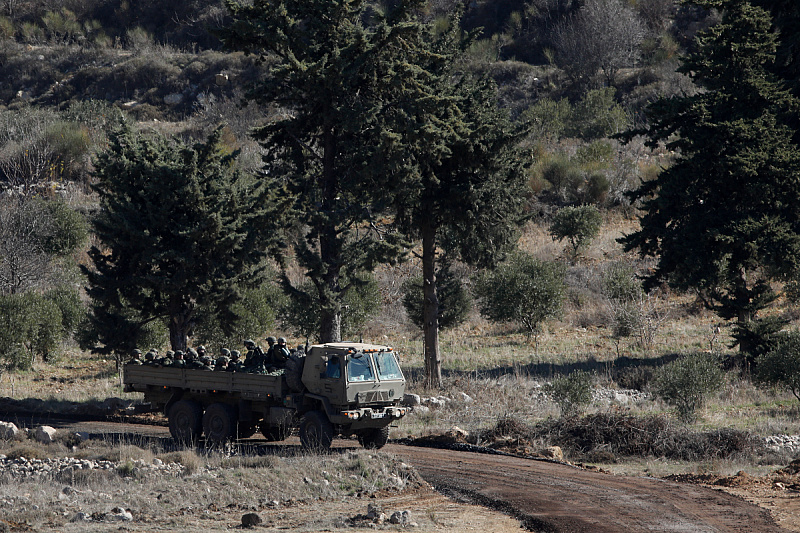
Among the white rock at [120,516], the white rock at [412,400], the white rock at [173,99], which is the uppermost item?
the white rock at [173,99]

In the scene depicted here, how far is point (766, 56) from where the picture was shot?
26.9m

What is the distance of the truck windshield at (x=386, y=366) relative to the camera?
1622 centimetres

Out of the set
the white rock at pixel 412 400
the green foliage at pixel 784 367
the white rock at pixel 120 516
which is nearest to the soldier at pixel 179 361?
the white rock at pixel 412 400

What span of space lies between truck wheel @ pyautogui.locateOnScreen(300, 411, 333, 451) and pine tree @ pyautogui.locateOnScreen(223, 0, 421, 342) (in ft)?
20.0

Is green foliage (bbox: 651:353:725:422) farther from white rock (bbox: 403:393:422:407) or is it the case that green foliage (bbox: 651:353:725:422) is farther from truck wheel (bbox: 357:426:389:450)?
truck wheel (bbox: 357:426:389:450)

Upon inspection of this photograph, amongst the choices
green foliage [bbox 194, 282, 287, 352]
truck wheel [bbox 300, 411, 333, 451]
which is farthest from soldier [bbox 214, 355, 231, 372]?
green foliage [bbox 194, 282, 287, 352]

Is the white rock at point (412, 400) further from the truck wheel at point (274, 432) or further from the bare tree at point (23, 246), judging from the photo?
the bare tree at point (23, 246)

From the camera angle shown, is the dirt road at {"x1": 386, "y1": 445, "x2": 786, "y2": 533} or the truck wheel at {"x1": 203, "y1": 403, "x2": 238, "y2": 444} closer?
the dirt road at {"x1": 386, "y1": 445, "x2": 786, "y2": 533}

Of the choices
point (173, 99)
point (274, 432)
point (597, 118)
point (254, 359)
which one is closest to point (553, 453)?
point (274, 432)

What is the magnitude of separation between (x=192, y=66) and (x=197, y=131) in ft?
41.2

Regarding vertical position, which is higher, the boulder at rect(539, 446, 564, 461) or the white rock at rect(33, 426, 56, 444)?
the white rock at rect(33, 426, 56, 444)

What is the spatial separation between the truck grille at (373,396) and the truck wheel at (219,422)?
10.00 feet

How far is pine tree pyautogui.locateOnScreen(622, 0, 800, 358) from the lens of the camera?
2509cm

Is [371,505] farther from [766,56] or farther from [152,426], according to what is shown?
Result: [766,56]
